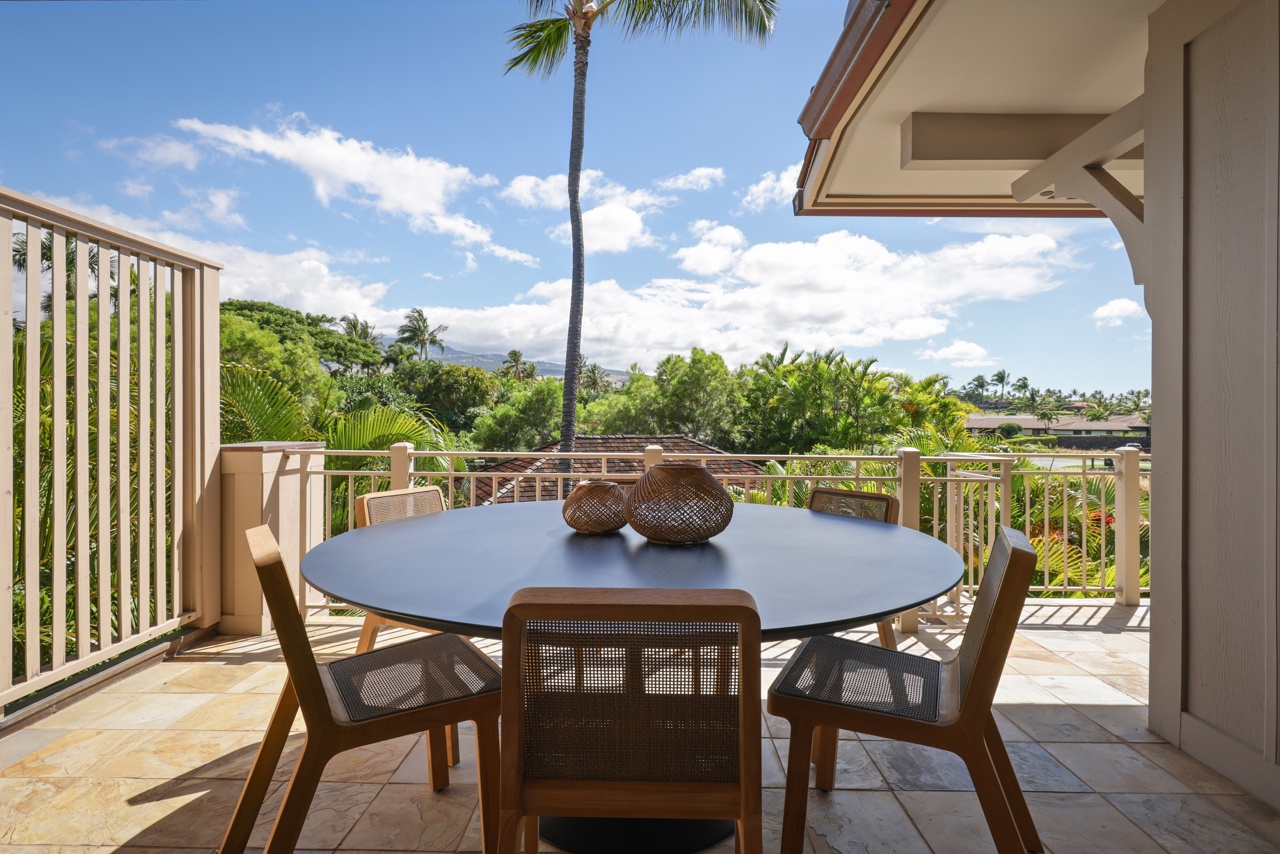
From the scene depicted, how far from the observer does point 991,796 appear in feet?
4.38

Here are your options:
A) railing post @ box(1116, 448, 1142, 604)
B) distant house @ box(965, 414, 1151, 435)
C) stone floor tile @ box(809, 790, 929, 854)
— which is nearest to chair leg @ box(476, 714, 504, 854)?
stone floor tile @ box(809, 790, 929, 854)

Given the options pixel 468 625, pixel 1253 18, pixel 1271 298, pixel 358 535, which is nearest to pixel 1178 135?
pixel 1253 18

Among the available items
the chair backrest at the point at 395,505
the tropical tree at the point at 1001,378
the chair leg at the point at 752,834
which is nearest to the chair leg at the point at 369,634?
the chair backrest at the point at 395,505

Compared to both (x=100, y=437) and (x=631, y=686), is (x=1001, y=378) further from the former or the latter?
(x=631, y=686)

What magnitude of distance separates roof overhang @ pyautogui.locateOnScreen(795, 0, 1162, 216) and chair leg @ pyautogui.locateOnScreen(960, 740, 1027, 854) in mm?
2098

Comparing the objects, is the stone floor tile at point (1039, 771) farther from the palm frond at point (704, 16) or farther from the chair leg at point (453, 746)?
the palm frond at point (704, 16)

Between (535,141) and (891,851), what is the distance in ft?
150

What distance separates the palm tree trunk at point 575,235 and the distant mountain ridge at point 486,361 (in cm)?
1738

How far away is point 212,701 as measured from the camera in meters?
2.68

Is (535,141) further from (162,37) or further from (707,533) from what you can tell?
(707,533)

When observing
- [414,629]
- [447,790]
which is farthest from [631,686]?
[447,790]

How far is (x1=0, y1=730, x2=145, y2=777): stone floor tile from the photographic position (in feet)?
6.91

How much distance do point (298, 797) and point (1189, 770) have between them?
8.59ft

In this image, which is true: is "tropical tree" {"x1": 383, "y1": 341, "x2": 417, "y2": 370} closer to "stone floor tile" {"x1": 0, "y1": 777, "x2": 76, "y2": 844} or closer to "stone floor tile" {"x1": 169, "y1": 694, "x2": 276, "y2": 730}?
"stone floor tile" {"x1": 169, "y1": 694, "x2": 276, "y2": 730}
